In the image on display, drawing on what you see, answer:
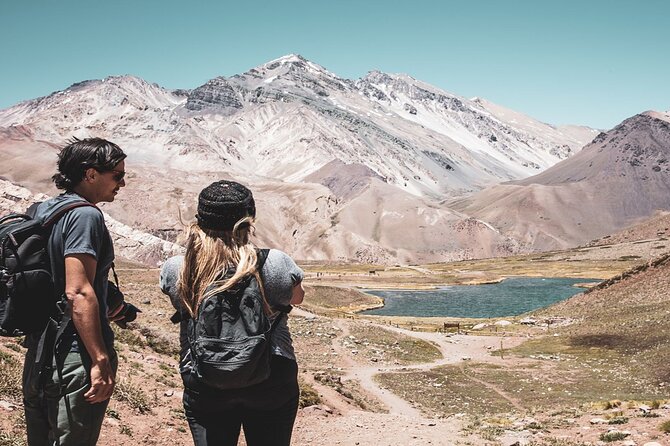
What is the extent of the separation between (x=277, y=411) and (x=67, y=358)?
7.08 ft

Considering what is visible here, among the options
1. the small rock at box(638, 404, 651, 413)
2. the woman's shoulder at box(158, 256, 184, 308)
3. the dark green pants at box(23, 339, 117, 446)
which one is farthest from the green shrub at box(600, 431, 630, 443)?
the dark green pants at box(23, 339, 117, 446)

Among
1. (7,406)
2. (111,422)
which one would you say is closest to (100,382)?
(7,406)

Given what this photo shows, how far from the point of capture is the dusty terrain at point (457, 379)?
1520 cm

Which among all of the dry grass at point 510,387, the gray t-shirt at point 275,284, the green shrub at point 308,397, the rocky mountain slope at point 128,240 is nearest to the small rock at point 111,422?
the green shrub at point 308,397

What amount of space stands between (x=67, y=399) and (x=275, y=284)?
2.36 m

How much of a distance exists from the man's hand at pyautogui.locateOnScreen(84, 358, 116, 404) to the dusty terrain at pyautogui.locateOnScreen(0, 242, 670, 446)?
17.5 ft

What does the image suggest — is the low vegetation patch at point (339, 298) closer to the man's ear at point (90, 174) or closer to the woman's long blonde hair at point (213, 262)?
the man's ear at point (90, 174)

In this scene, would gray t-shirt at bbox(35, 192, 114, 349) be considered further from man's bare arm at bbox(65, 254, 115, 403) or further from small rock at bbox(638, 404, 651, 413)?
small rock at bbox(638, 404, 651, 413)

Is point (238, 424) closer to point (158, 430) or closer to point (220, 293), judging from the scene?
point (220, 293)

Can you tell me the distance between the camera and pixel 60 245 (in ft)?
18.9

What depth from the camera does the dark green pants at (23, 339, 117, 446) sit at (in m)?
5.73

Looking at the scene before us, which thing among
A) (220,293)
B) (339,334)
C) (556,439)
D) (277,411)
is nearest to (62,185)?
(220,293)

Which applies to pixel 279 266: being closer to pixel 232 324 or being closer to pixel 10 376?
pixel 232 324

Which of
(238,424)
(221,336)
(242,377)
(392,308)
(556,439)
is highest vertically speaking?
(221,336)
